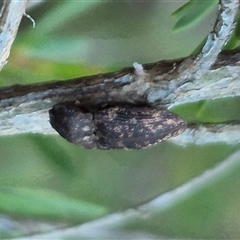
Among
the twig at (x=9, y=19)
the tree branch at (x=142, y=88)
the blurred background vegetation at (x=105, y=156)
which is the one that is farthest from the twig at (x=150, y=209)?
the twig at (x=9, y=19)

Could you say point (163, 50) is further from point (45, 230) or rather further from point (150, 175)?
point (45, 230)

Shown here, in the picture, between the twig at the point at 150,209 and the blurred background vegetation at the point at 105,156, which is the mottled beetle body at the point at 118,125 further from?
the twig at the point at 150,209

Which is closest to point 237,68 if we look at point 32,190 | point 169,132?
point 169,132

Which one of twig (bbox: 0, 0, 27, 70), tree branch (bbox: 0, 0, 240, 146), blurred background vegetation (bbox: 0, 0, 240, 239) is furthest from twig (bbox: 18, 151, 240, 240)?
twig (bbox: 0, 0, 27, 70)

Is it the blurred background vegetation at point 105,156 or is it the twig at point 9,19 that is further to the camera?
the blurred background vegetation at point 105,156

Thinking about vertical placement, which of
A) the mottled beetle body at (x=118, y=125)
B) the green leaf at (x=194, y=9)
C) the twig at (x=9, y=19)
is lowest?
the mottled beetle body at (x=118, y=125)

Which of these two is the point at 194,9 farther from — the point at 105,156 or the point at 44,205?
the point at 44,205

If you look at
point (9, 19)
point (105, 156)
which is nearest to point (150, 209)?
point (105, 156)
